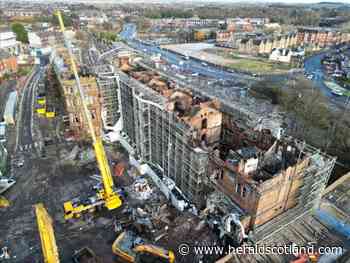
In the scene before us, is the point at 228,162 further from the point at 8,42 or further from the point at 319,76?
the point at 8,42

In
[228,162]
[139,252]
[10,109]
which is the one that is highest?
[228,162]

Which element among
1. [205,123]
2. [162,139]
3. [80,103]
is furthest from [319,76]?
[80,103]

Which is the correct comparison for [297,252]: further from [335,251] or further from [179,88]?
[179,88]

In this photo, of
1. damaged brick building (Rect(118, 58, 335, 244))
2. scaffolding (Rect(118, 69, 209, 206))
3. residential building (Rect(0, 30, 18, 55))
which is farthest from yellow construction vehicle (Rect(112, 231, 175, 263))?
residential building (Rect(0, 30, 18, 55))

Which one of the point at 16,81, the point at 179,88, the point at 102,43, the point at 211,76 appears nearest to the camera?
the point at 179,88

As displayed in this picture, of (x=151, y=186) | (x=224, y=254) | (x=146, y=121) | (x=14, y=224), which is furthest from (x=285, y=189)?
(x=14, y=224)

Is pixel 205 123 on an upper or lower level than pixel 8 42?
lower

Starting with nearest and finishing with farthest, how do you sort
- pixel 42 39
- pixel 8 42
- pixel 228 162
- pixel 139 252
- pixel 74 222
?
1. pixel 228 162
2. pixel 139 252
3. pixel 74 222
4. pixel 8 42
5. pixel 42 39
